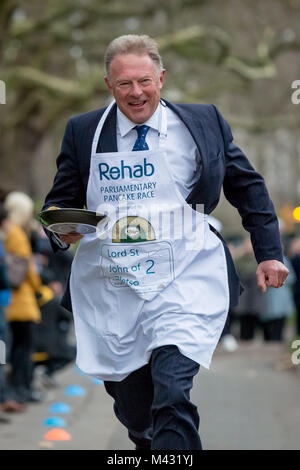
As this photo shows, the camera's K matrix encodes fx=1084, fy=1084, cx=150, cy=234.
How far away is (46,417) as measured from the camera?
29.1ft

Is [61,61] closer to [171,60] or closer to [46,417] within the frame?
[171,60]

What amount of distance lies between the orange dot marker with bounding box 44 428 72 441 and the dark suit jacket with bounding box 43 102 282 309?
300cm

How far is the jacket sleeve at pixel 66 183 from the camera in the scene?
4.86 meters

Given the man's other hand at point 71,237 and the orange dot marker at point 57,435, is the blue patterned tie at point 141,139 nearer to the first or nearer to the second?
the man's other hand at point 71,237

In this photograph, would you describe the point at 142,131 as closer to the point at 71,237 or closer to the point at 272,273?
the point at 71,237

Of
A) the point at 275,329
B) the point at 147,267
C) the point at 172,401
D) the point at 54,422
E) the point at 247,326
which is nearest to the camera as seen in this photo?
the point at 172,401

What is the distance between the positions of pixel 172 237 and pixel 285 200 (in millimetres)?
41144

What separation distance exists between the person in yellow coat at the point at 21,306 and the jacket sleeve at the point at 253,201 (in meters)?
4.35

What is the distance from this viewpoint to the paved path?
754 centimetres

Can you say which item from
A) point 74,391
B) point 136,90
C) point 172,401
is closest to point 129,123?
point 136,90

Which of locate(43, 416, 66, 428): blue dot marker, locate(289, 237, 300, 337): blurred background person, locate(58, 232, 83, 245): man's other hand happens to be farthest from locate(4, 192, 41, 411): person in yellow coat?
locate(289, 237, 300, 337): blurred background person

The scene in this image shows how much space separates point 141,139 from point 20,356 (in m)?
5.08

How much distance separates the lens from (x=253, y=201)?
488cm

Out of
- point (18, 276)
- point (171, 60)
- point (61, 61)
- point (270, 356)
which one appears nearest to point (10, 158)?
point (61, 61)
